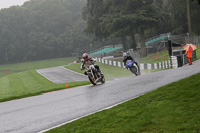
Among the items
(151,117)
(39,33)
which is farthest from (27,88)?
(39,33)

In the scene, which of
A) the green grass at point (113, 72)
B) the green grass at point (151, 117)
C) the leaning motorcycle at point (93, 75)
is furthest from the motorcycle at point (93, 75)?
the green grass at point (113, 72)

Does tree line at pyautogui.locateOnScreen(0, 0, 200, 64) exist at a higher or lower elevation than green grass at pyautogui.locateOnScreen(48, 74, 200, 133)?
higher

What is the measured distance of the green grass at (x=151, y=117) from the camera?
6270mm

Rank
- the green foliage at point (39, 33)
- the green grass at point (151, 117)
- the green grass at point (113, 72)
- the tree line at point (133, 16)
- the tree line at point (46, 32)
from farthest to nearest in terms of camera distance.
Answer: the green foliage at point (39, 33) < the tree line at point (46, 32) < the tree line at point (133, 16) < the green grass at point (113, 72) < the green grass at point (151, 117)

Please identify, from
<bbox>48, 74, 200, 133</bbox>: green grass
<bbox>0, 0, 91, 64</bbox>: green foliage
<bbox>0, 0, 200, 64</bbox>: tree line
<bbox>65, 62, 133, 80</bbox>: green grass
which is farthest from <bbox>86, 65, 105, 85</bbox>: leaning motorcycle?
<bbox>0, 0, 91, 64</bbox>: green foliage

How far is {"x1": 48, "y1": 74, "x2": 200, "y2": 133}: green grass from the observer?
6270 millimetres

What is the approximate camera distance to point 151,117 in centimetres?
718

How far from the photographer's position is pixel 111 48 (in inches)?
2761

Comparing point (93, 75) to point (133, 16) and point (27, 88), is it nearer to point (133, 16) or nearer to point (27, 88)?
point (27, 88)

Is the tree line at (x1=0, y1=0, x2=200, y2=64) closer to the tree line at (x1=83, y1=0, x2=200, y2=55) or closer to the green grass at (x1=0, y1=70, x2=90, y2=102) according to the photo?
the tree line at (x1=83, y1=0, x2=200, y2=55)

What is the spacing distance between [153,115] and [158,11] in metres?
48.6

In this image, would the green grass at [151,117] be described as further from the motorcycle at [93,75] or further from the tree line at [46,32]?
the tree line at [46,32]

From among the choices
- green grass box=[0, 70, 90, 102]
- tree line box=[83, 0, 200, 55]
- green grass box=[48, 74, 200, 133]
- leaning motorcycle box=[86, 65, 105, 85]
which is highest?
tree line box=[83, 0, 200, 55]

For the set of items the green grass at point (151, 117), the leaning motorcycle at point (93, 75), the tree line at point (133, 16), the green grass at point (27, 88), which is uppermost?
the tree line at point (133, 16)
